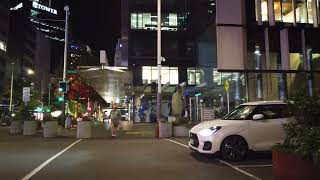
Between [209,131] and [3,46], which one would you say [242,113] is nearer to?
[209,131]

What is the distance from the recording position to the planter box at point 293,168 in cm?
760

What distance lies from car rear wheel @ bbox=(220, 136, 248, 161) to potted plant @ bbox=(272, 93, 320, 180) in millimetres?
3258

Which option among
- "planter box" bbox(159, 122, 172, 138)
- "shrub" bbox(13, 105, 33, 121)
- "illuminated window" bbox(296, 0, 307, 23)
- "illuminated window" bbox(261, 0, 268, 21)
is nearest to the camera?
"planter box" bbox(159, 122, 172, 138)

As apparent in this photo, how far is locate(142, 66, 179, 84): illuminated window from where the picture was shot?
6150cm

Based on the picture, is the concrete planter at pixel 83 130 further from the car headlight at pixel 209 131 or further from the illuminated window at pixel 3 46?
the illuminated window at pixel 3 46

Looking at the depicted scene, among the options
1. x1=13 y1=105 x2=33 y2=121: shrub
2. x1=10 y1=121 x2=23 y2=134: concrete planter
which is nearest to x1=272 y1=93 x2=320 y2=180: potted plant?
x1=13 y1=105 x2=33 y2=121: shrub

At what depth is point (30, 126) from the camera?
2506cm

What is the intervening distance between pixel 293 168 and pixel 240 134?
4.17 m

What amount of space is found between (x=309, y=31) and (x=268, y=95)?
520cm

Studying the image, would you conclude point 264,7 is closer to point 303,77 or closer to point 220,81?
point 303,77

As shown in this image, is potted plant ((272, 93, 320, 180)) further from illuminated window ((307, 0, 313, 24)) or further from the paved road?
illuminated window ((307, 0, 313, 24))

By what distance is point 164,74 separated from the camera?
207ft

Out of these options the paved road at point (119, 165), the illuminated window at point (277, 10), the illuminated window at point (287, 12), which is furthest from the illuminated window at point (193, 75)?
the paved road at point (119, 165)

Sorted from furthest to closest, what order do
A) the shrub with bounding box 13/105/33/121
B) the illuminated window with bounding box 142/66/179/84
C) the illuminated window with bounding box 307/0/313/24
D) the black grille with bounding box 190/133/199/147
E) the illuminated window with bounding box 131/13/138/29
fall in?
the illuminated window with bounding box 131/13/138/29
the illuminated window with bounding box 142/66/179/84
the illuminated window with bounding box 307/0/313/24
the shrub with bounding box 13/105/33/121
the black grille with bounding box 190/133/199/147
